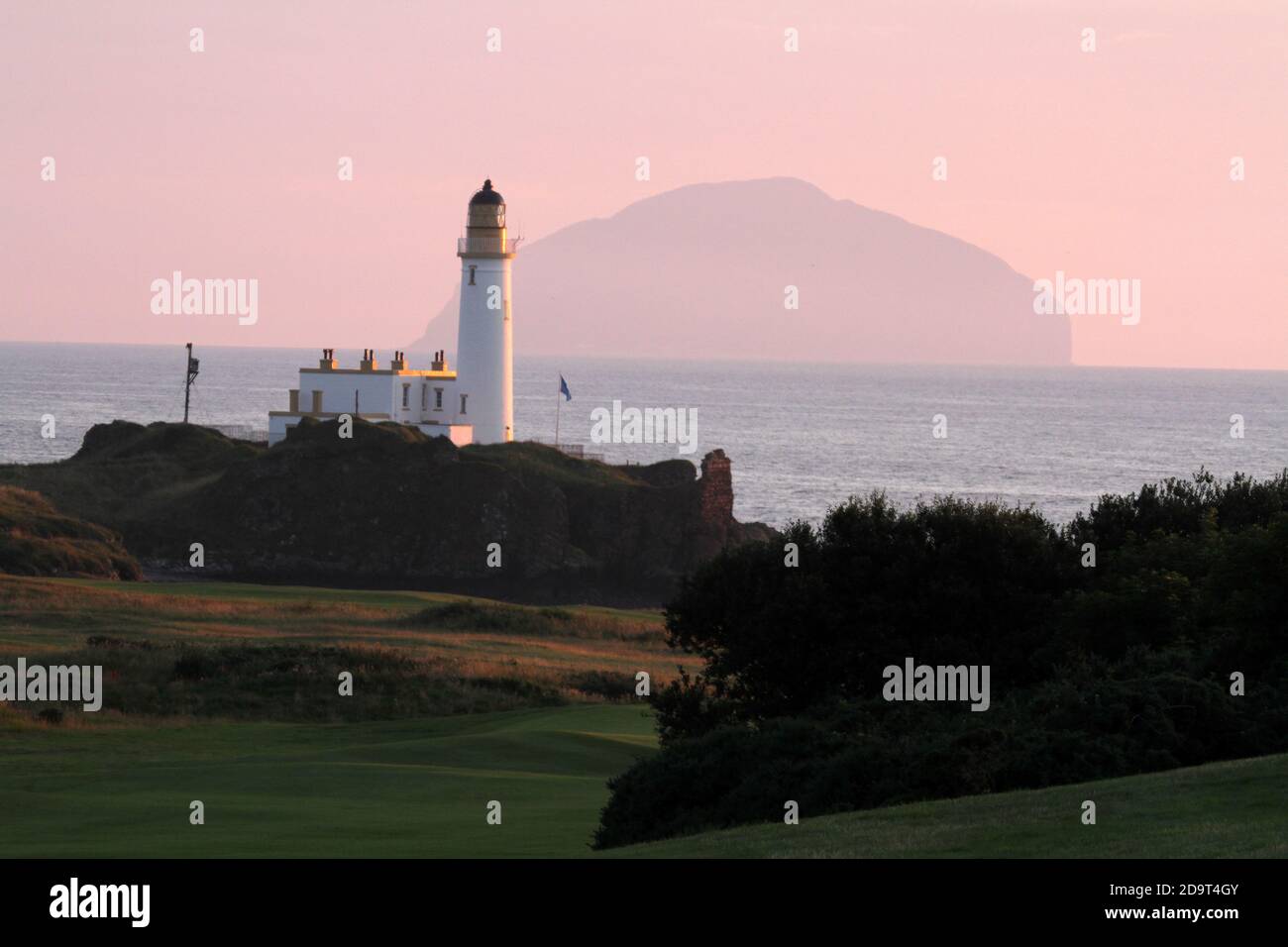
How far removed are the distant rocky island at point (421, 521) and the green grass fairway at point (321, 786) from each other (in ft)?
142

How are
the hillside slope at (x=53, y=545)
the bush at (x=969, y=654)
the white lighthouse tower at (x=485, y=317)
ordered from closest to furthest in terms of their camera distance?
the bush at (x=969, y=654)
the hillside slope at (x=53, y=545)
the white lighthouse tower at (x=485, y=317)

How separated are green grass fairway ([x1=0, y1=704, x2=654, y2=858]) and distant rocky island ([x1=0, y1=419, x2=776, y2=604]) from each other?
1702 inches

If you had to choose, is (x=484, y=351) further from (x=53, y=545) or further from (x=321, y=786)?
(x=321, y=786)

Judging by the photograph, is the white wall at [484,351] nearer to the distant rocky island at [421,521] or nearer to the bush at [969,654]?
the distant rocky island at [421,521]

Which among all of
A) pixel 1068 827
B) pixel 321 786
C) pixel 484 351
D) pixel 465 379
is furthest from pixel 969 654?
pixel 465 379

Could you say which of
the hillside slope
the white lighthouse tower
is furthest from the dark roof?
the hillside slope

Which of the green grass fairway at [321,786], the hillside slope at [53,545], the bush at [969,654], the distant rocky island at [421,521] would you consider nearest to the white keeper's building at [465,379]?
the distant rocky island at [421,521]

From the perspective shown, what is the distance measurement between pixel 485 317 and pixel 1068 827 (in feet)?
250

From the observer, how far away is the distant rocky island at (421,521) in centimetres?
8100

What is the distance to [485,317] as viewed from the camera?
89.2 m

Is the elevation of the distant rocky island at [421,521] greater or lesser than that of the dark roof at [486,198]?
lesser

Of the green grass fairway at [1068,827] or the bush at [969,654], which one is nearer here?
the green grass fairway at [1068,827]
